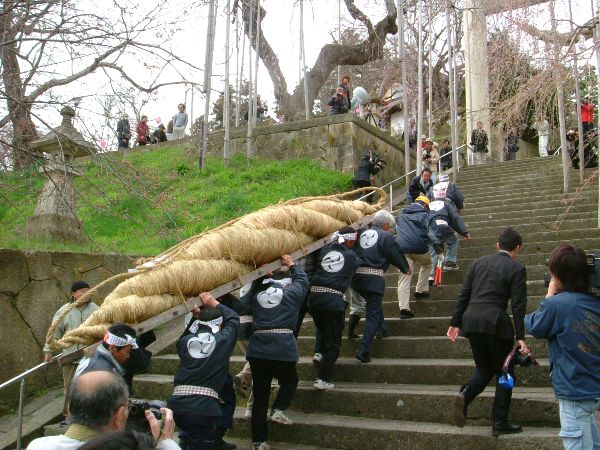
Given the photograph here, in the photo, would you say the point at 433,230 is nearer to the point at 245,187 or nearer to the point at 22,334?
the point at 22,334

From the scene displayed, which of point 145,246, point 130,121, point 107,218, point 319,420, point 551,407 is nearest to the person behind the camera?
point 551,407

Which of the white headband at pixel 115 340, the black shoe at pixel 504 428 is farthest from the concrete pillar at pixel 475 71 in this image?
the white headband at pixel 115 340

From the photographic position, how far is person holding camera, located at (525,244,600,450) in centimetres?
372

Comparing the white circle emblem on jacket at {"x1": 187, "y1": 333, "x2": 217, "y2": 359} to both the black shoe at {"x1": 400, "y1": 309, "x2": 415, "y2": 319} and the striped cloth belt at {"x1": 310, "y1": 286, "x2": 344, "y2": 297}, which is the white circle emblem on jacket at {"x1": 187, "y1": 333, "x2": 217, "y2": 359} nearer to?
the striped cloth belt at {"x1": 310, "y1": 286, "x2": 344, "y2": 297}

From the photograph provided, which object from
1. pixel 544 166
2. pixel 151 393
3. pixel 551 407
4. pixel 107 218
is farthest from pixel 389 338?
pixel 544 166

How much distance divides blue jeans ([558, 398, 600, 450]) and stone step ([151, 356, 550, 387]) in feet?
6.31

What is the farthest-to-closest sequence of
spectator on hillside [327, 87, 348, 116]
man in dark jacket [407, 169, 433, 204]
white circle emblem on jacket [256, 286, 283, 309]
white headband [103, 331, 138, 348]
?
spectator on hillside [327, 87, 348, 116], man in dark jacket [407, 169, 433, 204], white circle emblem on jacket [256, 286, 283, 309], white headband [103, 331, 138, 348]

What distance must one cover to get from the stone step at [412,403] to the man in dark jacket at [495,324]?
0.29 metres

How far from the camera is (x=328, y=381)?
6.14 meters

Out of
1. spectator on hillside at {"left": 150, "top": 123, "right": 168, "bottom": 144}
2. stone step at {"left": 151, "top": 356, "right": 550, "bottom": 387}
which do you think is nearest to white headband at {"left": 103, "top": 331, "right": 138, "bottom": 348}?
stone step at {"left": 151, "top": 356, "right": 550, "bottom": 387}

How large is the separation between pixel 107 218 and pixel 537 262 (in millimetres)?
8025

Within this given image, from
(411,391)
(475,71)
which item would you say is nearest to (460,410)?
(411,391)

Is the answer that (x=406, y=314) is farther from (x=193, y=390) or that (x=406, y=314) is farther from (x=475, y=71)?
(x=475, y=71)

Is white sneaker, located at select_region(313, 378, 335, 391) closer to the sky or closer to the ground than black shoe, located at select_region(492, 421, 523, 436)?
closer to the sky
